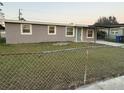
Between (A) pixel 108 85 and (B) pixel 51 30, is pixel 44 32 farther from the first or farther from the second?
(A) pixel 108 85

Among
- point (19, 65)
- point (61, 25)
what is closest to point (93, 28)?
point (61, 25)

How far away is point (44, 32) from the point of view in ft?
55.9

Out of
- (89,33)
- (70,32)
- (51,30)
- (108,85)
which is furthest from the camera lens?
(89,33)

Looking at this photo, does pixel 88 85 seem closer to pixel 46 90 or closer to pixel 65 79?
pixel 65 79

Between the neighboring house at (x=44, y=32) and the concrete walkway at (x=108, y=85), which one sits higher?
the neighboring house at (x=44, y=32)

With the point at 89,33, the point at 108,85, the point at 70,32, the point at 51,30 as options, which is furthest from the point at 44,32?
the point at 108,85

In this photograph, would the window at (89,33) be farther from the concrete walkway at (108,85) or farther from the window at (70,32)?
the concrete walkway at (108,85)

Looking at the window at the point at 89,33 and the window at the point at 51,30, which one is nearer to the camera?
the window at the point at 51,30

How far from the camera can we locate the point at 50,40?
17.5 meters

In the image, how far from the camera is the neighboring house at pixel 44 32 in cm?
1508

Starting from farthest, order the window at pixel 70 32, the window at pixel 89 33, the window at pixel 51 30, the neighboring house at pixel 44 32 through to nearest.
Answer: the window at pixel 89 33 < the window at pixel 70 32 < the window at pixel 51 30 < the neighboring house at pixel 44 32

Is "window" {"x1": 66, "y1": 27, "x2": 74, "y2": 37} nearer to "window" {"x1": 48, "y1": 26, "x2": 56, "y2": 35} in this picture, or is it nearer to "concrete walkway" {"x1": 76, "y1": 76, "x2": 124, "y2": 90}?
"window" {"x1": 48, "y1": 26, "x2": 56, "y2": 35}

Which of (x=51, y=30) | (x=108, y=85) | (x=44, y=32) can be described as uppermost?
(x=51, y=30)

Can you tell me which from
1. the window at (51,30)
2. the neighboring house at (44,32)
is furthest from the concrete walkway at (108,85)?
A: the window at (51,30)
